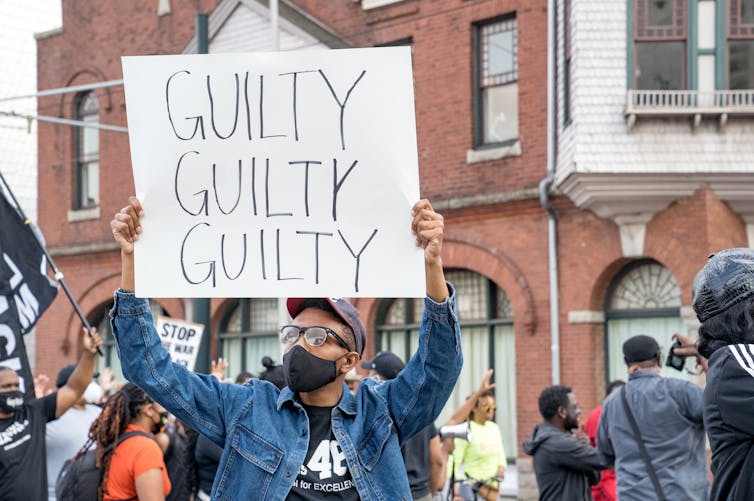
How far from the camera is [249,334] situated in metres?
22.7

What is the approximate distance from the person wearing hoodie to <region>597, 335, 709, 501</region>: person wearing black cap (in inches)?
15.8

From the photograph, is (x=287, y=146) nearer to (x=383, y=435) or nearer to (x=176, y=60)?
(x=176, y=60)

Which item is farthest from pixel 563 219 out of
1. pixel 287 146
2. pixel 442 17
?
pixel 287 146

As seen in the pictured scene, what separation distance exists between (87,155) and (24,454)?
19.4 metres

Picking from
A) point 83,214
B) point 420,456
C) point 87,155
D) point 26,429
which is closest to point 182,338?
point 420,456

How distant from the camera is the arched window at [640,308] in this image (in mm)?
16844

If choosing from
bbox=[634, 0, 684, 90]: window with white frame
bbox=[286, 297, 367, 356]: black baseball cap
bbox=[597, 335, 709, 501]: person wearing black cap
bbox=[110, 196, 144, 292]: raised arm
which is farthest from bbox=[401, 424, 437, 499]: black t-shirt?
bbox=[634, 0, 684, 90]: window with white frame

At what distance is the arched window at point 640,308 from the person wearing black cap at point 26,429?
1099 centimetres

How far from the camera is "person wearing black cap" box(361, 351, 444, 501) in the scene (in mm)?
8578

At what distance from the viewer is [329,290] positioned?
3969 millimetres

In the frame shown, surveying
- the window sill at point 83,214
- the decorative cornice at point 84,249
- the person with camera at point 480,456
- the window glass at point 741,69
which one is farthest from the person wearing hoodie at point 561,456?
the window sill at point 83,214

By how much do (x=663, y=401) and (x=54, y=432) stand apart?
167 inches

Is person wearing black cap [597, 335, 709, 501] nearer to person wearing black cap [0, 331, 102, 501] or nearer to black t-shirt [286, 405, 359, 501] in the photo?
person wearing black cap [0, 331, 102, 501]

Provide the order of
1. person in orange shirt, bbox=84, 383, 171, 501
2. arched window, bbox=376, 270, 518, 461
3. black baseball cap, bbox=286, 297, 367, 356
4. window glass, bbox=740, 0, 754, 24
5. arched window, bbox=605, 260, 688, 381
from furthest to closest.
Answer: arched window, bbox=376, 270, 518, 461, arched window, bbox=605, 260, 688, 381, window glass, bbox=740, 0, 754, 24, person in orange shirt, bbox=84, 383, 171, 501, black baseball cap, bbox=286, 297, 367, 356
